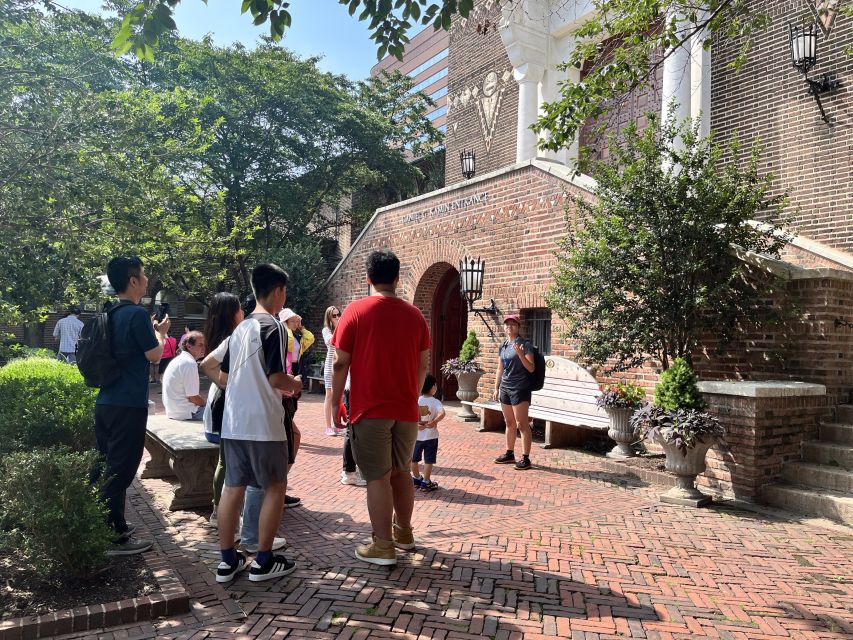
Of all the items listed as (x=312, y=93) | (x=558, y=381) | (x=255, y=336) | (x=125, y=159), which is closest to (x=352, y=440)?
(x=255, y=336)

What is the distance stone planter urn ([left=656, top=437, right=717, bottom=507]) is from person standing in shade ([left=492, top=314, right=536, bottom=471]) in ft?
5.38

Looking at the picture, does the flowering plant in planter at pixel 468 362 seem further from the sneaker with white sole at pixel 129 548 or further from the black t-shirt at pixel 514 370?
the sneaker with white sole at pixel 129 548

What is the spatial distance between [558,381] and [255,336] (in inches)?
234

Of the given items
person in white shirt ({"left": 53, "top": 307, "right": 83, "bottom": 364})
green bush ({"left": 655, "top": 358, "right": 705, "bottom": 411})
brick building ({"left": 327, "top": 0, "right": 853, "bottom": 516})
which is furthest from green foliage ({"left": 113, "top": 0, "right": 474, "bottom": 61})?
person in white shirt ({"left": 53, "top": 307, "right": 83, "bottom": 364})

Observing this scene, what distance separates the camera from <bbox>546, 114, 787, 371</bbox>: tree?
6.48 m

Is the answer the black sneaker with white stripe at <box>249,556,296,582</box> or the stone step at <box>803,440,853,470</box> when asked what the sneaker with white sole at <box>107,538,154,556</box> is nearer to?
A: the black sneaker with white stripe at <box>249,556,296,582</box>

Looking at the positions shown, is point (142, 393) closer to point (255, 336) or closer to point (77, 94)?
point (255, 336)

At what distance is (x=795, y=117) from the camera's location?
959 cm

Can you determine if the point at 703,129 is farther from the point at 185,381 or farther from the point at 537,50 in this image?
the point at 185,381

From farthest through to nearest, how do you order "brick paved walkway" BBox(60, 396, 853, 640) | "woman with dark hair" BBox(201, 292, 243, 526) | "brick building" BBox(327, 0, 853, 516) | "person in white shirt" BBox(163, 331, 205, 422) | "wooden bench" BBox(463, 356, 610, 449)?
"wooden bench" BBox(463, 356, 610, 449) → "brick building" BBox(327, 0, 853, 516) → "person in white shirt" BBox(163, 331, 205, 422) → "woman with dark hair" BBox(201, 292, 243, 526) → "brick paved walkway" BBox(60, 396, 853, 640)

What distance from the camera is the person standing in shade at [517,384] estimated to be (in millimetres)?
6965

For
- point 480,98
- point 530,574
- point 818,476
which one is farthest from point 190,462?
point 480,98

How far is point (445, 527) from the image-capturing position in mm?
4879

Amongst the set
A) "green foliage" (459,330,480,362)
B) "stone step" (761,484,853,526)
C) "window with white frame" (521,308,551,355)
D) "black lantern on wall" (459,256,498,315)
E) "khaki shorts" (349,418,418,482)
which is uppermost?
"black lantern on wall" (459,256,498,315)
